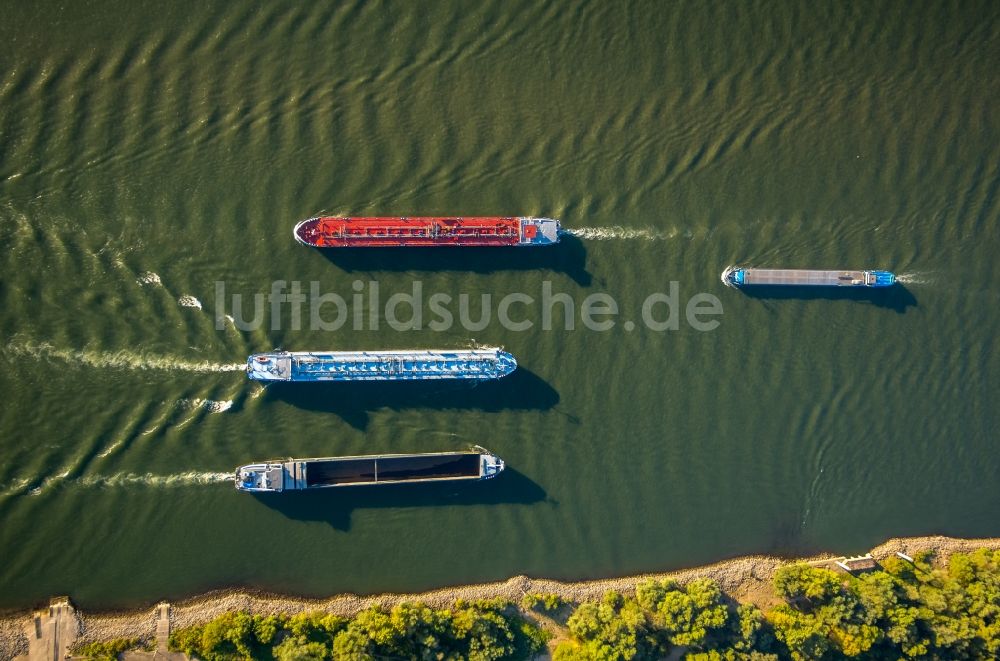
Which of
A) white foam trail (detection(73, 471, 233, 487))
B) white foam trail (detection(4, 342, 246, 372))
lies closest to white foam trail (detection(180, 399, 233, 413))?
white foam trail (detection(4, 342, 246, 372))

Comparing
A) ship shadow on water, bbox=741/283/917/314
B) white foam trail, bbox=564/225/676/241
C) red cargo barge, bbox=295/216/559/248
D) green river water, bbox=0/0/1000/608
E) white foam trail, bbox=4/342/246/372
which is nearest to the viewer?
white foam trail, bbox=4/342/246/372

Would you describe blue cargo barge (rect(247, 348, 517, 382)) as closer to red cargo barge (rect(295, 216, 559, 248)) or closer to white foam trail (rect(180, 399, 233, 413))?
white foam trail (rect(180, 399, 233, 413))

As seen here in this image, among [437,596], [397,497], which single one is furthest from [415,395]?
[437,596]

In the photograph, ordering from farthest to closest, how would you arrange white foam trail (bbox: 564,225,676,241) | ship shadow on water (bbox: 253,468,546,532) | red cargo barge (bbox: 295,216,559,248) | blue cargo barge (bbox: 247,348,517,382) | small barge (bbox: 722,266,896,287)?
small barge (bbox: 722,266,896,287) → white foam trail (bbox: 564,225,676,241) → ship shadow on water (bbox: 253,468,546,532) → red cargo barge (bbox: 295,216,559,248) → blue cargo barge (bbox: 247,348,517,382)

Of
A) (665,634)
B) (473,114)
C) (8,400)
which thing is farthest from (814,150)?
(8,400)

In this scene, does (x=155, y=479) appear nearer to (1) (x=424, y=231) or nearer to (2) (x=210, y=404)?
(2) (x=210, y=404)

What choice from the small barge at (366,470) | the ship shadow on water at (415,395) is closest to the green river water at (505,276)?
the ship shadow on water at (415,395)
